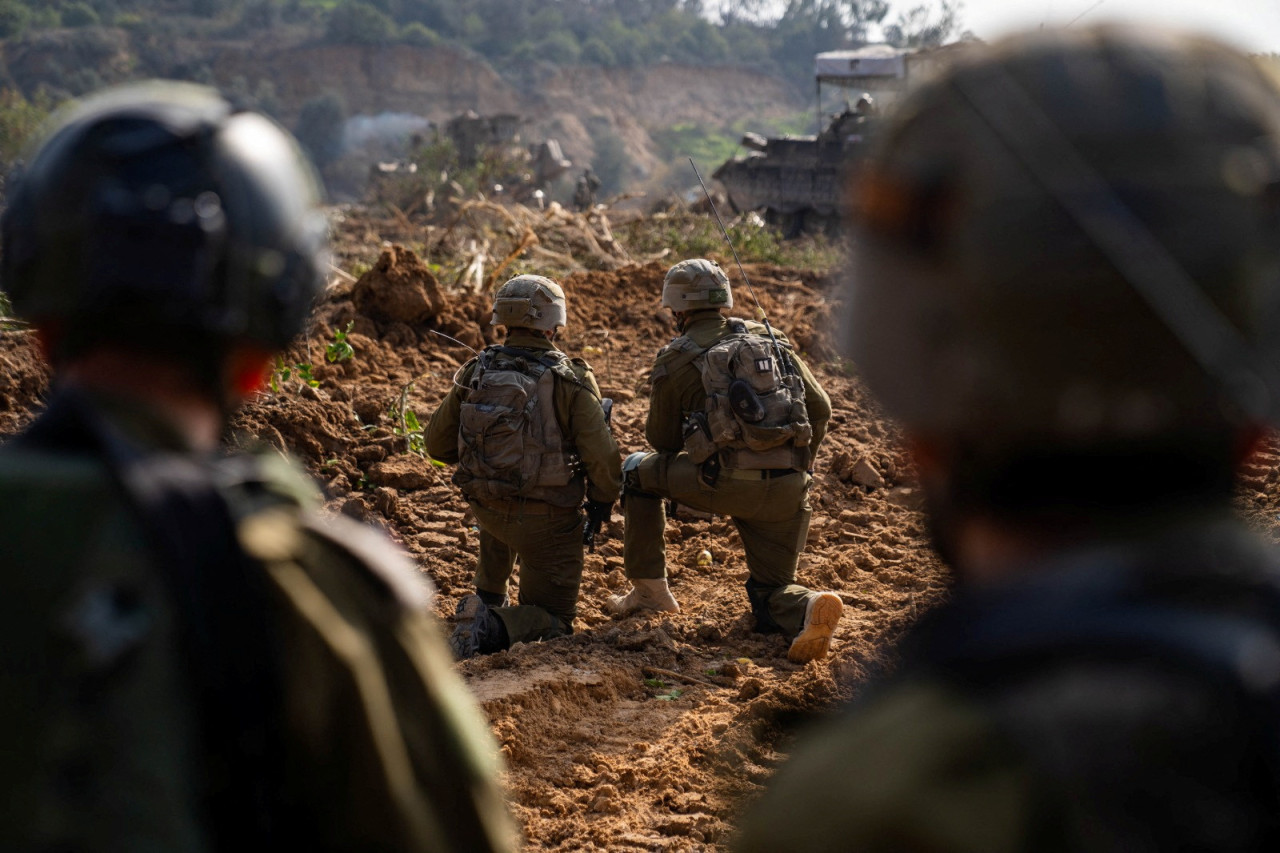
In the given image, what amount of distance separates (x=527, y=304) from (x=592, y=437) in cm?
74

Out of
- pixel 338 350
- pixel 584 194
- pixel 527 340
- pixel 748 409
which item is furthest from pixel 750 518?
pixel 584 194

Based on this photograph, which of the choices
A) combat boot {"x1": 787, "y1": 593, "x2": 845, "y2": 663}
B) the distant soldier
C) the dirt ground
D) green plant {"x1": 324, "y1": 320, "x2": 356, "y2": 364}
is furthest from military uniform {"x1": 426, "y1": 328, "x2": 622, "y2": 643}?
the distant soldier

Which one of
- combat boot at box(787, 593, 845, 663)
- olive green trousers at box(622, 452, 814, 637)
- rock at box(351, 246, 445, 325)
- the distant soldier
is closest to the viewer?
combat boot at box(787, 593, 845, 663)

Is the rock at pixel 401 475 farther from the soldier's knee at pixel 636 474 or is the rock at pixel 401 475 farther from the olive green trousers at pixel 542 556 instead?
the soldier's knee at pixel 636 474

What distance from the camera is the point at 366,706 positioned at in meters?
1.23

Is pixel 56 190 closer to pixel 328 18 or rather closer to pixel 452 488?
pixel 452 488

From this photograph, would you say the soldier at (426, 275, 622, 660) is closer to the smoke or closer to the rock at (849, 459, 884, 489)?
the rock at (849, 459, 884, 489)

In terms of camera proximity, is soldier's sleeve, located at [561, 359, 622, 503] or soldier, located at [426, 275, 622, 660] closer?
soldier, located at [426, 275, 622, 660]

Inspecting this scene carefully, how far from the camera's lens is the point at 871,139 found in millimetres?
1279

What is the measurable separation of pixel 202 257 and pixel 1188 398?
1071 mm

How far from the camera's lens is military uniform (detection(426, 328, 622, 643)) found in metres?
5.71

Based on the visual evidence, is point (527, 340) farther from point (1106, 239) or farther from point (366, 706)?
point (1106, 239)

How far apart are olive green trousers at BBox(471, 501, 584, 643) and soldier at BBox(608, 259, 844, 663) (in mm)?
329

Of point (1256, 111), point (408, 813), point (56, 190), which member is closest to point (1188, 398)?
point (1256, 111)
